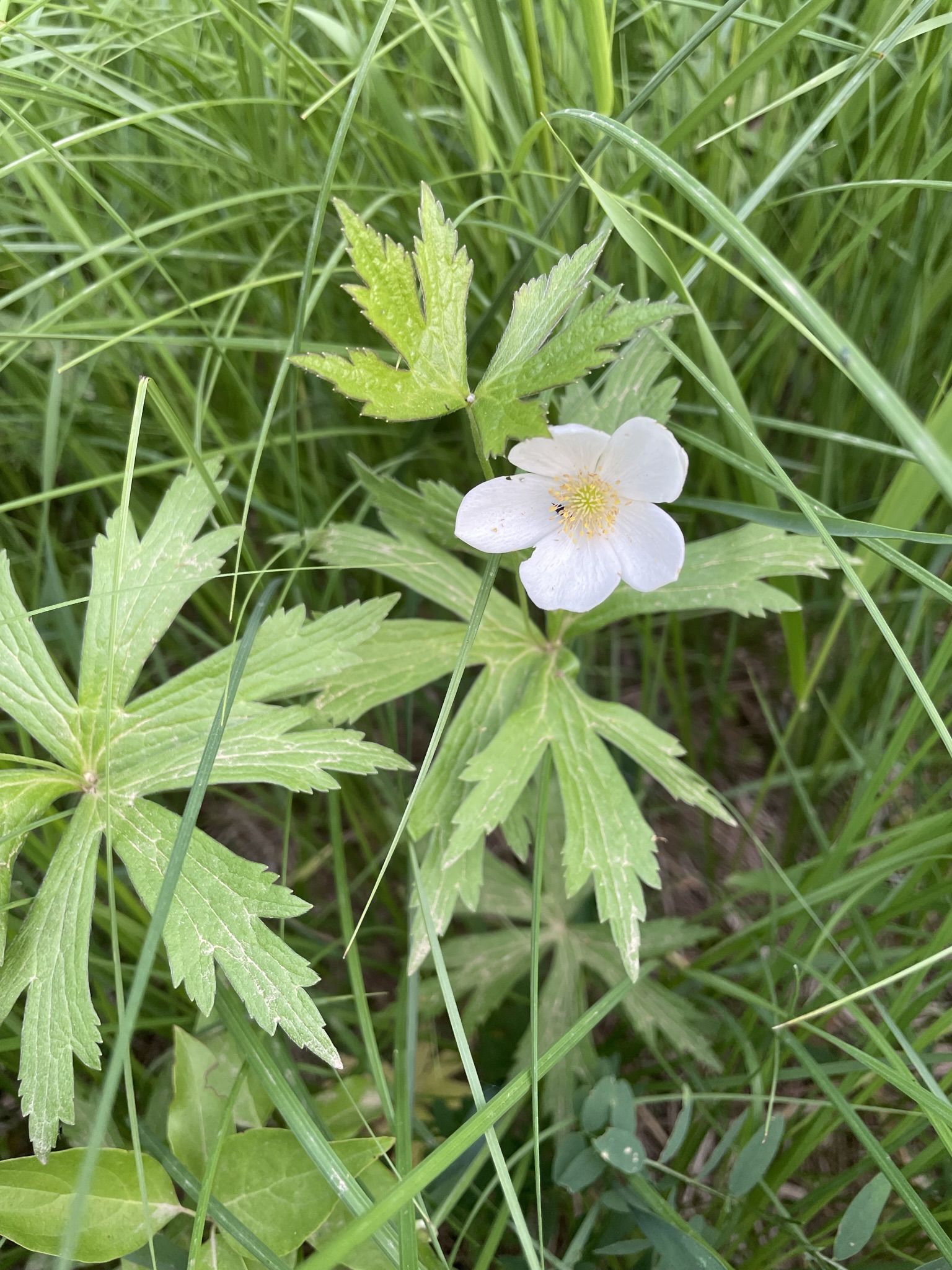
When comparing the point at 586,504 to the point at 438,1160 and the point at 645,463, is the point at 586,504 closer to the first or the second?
the point at 645,463

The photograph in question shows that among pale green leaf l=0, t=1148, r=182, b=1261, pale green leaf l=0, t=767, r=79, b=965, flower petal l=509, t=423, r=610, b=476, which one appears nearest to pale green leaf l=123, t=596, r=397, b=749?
pale green leaf l=0, t=767, r=79, b=965

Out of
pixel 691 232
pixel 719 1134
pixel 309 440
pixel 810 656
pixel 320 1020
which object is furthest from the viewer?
pixel 810 656

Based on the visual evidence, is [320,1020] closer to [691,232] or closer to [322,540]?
[322,540]

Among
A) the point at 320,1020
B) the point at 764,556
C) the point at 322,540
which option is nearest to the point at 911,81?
the point at 764,556

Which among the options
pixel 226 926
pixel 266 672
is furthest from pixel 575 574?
pixel 226 926

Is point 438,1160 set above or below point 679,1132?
above

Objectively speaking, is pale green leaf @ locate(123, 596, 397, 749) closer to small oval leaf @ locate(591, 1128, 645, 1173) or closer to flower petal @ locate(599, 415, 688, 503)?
flower petal @ locate(599, 415, 688, 503)
